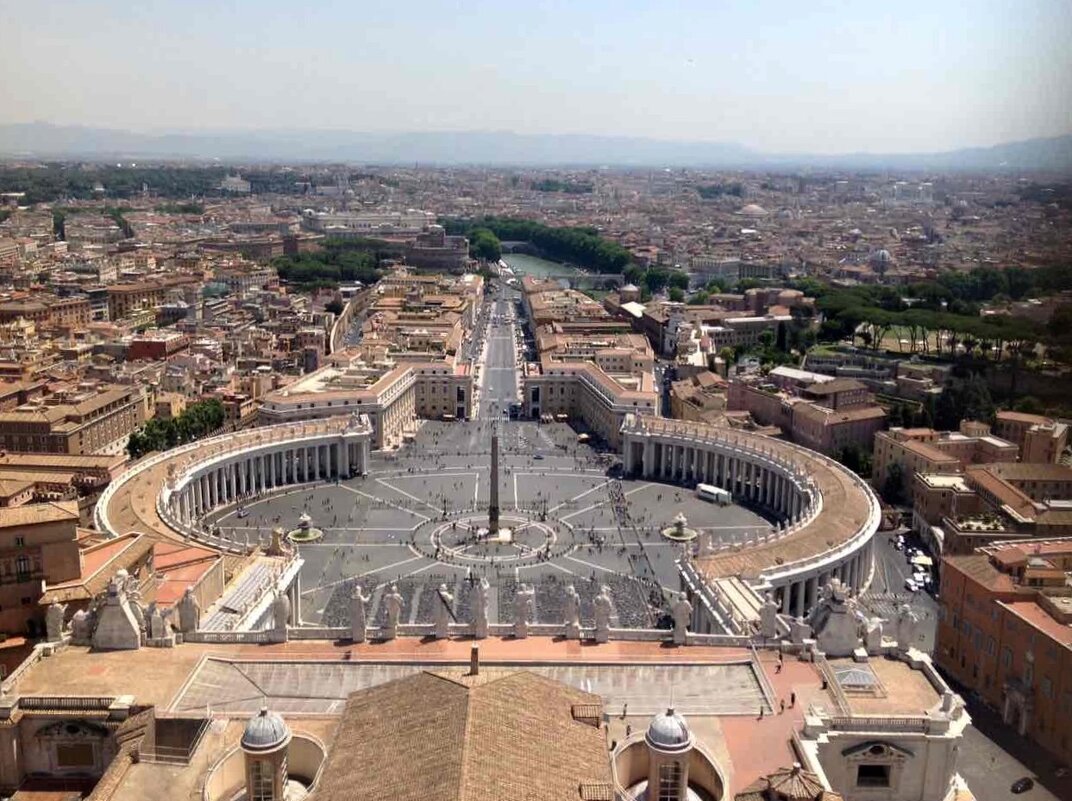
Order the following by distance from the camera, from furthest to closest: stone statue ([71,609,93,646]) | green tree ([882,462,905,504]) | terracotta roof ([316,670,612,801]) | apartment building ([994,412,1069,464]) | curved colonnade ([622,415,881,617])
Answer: green tree ([882,462,905,504]) → apartment building ([994,412,1069,464]) → curved colonnade ([622,415,881,617]) → stone statue ([71,609,93,646]) → terracotta roof ([316,670,612,801])

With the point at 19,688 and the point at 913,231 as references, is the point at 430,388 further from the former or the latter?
the point at 913,231

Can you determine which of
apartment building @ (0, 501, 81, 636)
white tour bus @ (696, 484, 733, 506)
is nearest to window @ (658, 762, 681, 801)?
apartment building @ (0, 501, 81, 636)

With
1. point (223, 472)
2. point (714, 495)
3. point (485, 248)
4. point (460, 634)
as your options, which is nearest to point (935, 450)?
point (714, 495)

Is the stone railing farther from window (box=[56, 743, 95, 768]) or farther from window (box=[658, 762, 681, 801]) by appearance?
window (box=[658, 762, 681, 801])

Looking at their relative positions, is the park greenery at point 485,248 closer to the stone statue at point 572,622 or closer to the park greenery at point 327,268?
the park greenery at point 327,268

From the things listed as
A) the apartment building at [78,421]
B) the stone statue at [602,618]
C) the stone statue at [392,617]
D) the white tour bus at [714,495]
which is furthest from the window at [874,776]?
the apartment building at [78,421]

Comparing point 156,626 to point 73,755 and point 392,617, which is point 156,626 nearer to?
point 73,755
